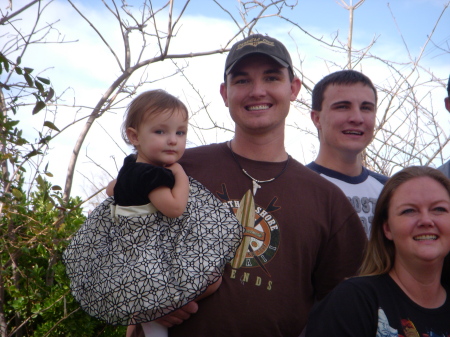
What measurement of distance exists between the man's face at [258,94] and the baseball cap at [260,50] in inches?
1.1

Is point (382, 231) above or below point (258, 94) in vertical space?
below

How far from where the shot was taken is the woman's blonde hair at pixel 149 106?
98.4 inches

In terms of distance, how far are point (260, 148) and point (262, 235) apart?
0.46 m

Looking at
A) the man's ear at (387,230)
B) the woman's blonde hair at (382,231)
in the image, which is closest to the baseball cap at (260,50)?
the woman's blonde hair at (382,231)

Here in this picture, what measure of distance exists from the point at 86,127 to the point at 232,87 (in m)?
1.80

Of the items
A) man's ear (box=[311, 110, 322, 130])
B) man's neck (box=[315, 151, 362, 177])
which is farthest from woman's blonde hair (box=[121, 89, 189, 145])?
man's ear (box=[311, 110, 322, 130])

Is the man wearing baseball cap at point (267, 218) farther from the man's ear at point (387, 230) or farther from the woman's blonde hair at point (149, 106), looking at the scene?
the woman's blonde hair at point (149, 106)

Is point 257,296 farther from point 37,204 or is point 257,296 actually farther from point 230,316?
point 37,204

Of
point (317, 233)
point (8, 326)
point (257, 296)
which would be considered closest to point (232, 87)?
point (317, 233)

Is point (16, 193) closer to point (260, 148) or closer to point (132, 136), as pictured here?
point (132, 136)

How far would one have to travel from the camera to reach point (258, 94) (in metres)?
2.74

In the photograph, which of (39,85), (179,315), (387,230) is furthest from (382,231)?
(39,85)

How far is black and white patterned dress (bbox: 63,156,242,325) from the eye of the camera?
7.41 ft

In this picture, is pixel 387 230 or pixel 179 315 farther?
pixel 387 230
